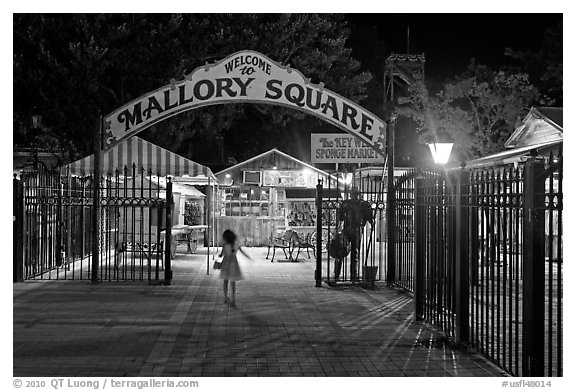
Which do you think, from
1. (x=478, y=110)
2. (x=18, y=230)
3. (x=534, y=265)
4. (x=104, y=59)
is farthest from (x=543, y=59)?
(x=534, y=265)

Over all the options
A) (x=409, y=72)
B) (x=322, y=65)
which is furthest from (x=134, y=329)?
(x=322, y=65)

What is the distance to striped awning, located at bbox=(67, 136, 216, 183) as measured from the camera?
1797cm

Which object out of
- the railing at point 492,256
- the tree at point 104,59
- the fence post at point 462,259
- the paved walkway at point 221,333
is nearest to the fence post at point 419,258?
the railing at point 492,256

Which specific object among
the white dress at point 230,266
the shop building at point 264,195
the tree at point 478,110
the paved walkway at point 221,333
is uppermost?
the tree at point 478,110

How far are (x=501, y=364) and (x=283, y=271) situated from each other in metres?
10.2

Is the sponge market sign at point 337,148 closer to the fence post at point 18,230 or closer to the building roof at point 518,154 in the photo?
the building roof at point 518,154

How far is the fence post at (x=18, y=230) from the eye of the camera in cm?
1462

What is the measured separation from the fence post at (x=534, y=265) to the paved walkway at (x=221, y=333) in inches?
42.3

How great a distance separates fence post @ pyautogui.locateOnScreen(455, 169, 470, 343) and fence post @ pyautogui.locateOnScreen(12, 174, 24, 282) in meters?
8.91

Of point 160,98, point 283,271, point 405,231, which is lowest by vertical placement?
point 283,271

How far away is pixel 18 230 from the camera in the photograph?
14.8m

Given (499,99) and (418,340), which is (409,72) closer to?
(499,99)

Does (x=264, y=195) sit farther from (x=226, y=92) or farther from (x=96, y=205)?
(x=96, y=205)

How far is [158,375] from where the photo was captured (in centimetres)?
760
